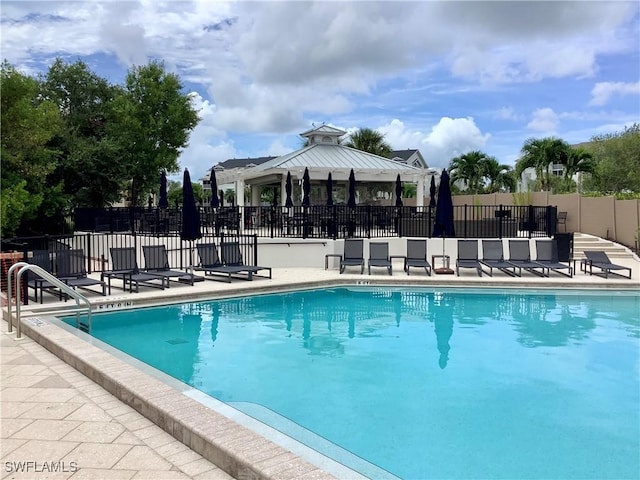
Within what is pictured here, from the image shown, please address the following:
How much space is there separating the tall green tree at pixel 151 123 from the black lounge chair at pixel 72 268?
1691 centimetres

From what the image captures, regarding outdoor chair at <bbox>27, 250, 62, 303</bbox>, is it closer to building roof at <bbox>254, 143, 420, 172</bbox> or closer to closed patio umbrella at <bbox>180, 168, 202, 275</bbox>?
closed patio umbrella at <bbox>180, 168, 202, 275</bbox>

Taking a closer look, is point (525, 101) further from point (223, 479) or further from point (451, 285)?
point (223, 479)

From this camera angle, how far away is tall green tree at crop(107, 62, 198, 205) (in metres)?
26.8

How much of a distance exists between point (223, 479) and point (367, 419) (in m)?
2.28

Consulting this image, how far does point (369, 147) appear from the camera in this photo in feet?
127

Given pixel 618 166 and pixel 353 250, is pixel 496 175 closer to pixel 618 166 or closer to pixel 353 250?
pixel 618 166

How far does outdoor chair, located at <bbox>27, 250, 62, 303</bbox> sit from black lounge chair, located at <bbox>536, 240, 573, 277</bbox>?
12280mm

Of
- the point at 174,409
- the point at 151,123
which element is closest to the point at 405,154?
the point at 151,123

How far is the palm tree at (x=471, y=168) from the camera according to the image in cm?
3950

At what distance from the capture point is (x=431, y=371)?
705 cm

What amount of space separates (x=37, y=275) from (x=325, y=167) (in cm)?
1391

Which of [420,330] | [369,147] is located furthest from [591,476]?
[369,147]

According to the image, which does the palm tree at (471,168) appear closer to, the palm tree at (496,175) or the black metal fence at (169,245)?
the palm tree at (496,175)

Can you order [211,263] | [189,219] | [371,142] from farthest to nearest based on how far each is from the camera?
[371,142], [211,263], [189,219]
